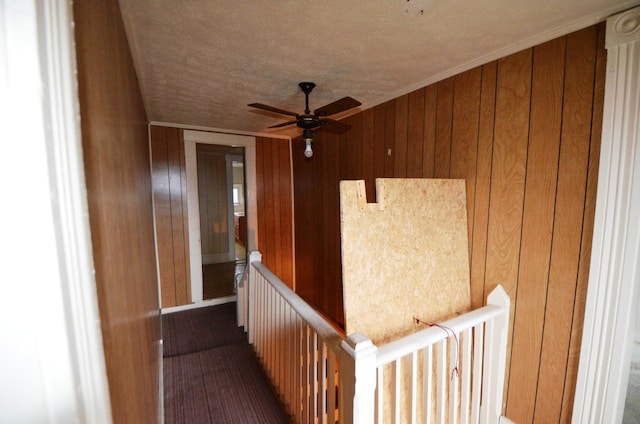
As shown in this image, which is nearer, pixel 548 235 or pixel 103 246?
pixel 103 246

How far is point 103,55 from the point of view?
0.75m

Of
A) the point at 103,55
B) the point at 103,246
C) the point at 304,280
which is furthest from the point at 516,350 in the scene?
the point at 304,280

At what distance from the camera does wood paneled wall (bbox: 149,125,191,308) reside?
3.40 m

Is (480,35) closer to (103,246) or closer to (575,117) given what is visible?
(575,117)

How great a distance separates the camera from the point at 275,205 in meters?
4.23

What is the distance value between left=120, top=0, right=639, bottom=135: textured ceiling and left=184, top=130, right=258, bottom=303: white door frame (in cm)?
123

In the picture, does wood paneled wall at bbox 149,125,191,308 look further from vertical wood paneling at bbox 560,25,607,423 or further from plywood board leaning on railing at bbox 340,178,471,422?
vertical wood paneling at bbox 560,25,607,423

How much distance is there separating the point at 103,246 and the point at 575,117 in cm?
209

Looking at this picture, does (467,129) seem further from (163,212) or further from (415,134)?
(163,212)

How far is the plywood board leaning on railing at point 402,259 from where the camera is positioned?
51.2 inches

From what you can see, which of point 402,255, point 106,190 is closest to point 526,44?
point 402,255

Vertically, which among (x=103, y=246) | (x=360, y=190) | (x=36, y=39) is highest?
(x=36, y=39)

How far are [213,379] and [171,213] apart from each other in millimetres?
2170

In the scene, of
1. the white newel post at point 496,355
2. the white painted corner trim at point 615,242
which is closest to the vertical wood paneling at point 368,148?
the white newel post at point 496,355
